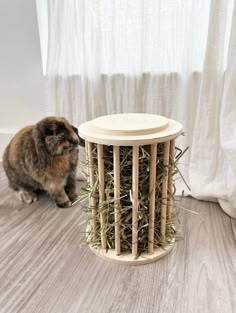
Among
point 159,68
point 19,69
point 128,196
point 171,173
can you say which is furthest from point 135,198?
point 19,69

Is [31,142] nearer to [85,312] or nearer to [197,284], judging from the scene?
[85,312]

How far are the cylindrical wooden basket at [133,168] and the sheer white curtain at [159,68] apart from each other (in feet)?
1.25

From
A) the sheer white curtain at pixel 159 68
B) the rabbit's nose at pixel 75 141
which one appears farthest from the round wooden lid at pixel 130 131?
the sheer white curtain at pixel 159 68

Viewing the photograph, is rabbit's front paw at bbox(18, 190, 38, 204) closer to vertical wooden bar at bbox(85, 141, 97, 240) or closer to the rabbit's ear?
the rabbit's ear

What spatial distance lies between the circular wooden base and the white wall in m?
1.09

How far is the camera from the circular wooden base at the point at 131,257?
0.99 metres

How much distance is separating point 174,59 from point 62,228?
36.3 inches

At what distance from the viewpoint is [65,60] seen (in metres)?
1.45

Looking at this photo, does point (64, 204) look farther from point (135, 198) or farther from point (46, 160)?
point (135, 198)

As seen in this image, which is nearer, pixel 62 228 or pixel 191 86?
pixel 62 228

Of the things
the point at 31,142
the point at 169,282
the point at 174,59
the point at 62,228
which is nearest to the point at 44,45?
the point at 31,142

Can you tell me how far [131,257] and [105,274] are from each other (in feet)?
0.36

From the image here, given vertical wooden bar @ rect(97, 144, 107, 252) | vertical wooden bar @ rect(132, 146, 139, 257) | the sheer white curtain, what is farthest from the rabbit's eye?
vertical wooden bar @ rect(132, 146, 139, 257)

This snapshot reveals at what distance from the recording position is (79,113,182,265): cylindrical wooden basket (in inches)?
34.2
